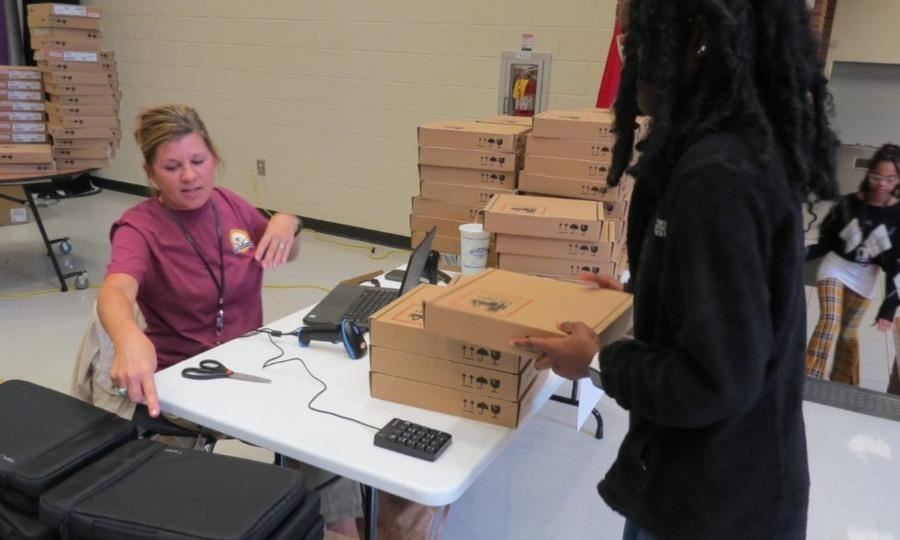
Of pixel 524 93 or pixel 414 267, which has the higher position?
pixel 524 93

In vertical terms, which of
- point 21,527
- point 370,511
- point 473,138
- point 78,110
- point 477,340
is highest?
point 473,138

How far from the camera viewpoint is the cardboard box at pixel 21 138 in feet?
13.2

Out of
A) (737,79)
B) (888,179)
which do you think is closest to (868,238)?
(888,179)

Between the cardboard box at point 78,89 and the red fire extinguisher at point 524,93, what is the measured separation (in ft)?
8.28

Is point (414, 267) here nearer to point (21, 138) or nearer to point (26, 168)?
point (26, 168)

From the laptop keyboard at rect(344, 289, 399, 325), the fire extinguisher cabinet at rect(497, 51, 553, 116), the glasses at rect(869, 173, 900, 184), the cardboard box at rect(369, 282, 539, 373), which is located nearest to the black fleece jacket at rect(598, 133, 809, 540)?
the cardboard box at rect(369, 282, 539, 373)

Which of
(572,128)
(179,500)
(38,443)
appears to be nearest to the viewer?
(179,500)

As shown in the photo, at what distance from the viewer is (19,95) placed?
404 centimetres

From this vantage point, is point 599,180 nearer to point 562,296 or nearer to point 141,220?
point 562,296

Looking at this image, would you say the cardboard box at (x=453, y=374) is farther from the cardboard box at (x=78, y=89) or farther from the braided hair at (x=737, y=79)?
the cardboard box at (x=78, y=89)

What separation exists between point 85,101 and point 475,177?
295 cm

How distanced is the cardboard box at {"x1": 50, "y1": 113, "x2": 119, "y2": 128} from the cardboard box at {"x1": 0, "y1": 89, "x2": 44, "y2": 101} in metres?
0.16

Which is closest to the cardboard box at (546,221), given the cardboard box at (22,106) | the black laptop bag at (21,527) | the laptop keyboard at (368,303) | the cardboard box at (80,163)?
the laptop keyboard at (368,303)

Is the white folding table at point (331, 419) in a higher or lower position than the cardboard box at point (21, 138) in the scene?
lower
